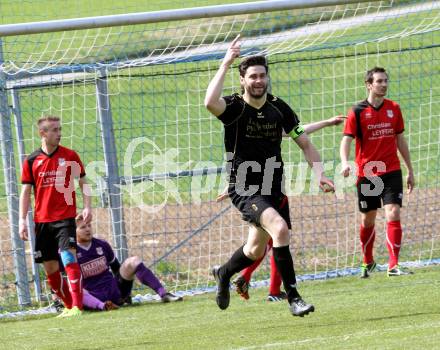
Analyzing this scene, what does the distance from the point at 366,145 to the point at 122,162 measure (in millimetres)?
3449

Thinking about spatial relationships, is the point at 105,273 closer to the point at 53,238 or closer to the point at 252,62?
the point at 53,238

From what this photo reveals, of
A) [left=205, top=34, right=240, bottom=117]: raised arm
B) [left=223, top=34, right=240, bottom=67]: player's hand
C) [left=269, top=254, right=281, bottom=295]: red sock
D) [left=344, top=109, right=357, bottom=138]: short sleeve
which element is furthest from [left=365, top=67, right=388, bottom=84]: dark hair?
[left=223, top=34, right=240, bottom=67]: player's hand

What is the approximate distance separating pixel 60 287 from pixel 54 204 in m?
0.84

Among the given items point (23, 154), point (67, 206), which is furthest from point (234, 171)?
point (23, 154)

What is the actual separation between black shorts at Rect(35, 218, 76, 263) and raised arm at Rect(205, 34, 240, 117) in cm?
266

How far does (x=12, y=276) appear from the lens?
12.3 metres

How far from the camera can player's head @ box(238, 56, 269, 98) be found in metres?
8.08

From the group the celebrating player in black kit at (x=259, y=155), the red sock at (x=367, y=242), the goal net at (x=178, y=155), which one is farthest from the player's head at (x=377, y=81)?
the celebrating player in black kit at (x=259, y=155)

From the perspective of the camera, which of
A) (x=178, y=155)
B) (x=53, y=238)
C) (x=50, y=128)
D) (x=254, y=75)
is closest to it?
(x=254, y=75)

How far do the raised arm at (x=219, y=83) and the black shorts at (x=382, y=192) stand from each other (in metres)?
3.33

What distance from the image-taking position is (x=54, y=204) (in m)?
10.1

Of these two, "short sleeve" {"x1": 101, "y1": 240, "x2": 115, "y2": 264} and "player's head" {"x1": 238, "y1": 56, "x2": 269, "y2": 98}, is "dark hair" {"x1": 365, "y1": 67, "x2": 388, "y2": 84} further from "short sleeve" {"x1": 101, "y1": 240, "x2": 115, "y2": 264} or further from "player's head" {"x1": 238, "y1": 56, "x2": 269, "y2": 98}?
"short sleeve" {"x1": 101, "y1": 240, "x2": 115, "y2": 264}

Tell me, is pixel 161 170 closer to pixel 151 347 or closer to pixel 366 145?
pixel 366 145

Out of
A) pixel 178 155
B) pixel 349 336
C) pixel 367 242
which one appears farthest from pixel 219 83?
pixel 178 155
